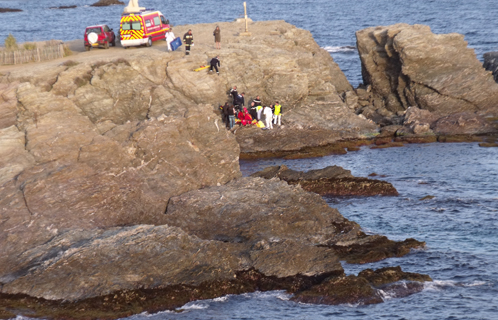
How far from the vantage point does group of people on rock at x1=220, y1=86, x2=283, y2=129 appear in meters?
39.3

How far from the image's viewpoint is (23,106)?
102ft

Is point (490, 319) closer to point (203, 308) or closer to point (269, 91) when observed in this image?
point (203, 308)

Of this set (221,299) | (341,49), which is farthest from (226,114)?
(341,49)

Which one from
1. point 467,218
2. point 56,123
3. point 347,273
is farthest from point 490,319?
point 56,123

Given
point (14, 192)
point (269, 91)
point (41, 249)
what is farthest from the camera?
A: point (269, 91)

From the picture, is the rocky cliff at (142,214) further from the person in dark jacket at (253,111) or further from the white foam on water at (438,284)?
the person in dark jacket at (253,111)

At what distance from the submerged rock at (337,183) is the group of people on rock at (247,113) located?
8.32 meters

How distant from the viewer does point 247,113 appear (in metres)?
40.0

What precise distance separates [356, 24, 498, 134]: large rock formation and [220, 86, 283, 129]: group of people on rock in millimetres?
9009

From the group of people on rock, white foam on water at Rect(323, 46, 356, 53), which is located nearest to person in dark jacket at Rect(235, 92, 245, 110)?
the group of people on rock

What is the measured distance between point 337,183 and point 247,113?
11076mm

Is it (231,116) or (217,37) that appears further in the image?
(217,37)

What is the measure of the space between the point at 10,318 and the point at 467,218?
18703 mm

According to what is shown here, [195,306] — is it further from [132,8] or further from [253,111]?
[132,8]
